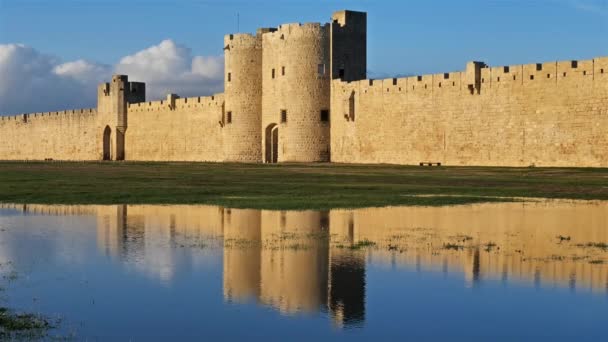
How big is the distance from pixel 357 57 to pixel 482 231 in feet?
110

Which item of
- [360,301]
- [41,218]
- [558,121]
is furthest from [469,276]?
[558,121]

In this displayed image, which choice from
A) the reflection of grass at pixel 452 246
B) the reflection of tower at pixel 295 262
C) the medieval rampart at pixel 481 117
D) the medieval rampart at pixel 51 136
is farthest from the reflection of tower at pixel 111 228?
the medieval rampart at pixel 51 136

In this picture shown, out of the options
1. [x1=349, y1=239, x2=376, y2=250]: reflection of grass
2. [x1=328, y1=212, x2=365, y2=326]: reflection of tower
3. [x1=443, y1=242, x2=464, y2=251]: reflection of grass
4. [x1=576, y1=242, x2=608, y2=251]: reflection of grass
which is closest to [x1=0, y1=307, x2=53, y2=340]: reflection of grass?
[x1=328, y1=212, x2=365, y2=326]: reflection of tower

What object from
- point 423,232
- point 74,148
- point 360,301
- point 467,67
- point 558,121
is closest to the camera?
point 360,301

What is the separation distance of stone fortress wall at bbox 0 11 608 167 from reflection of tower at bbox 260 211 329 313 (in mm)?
20897

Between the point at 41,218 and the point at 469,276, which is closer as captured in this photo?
the point at 469,276

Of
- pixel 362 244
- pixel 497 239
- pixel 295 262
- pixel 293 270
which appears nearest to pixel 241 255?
pixel 295 262

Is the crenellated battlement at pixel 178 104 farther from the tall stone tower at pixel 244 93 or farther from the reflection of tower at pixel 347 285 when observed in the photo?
the reflection of tower at pixel 347 285

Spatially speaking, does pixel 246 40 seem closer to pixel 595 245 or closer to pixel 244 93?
pixel 244 93

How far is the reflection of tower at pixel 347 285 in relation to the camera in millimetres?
→ 8219

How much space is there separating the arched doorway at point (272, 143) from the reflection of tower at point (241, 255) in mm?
31480

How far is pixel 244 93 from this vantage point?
49844mm

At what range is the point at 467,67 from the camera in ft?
128

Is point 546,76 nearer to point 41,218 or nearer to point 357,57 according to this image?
point 357,57
